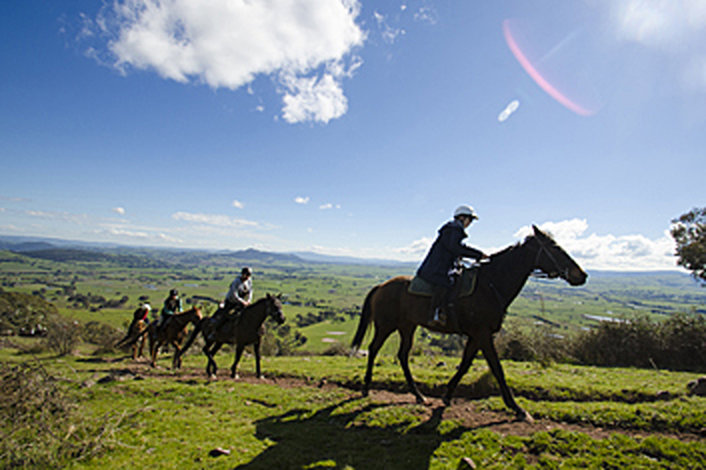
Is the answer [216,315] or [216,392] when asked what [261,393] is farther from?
[216,315]

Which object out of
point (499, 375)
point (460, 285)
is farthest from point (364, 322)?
point (499, 375)

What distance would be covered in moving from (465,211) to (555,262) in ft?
7.02

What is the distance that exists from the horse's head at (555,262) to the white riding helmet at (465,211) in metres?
1.30

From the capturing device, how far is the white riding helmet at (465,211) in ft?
22.8

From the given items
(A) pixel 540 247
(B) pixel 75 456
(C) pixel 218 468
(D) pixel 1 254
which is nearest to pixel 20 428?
(B) pixel 75 456

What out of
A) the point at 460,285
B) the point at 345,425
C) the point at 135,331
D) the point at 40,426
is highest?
the point at 460,285

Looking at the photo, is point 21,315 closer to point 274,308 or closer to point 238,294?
point 238,294

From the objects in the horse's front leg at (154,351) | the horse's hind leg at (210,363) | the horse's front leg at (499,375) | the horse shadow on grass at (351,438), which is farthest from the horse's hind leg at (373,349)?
the horse's front leg at (154,351)

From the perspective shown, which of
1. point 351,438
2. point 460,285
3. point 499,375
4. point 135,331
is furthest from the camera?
point 135,331

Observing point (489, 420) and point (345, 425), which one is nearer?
point (489, 420)

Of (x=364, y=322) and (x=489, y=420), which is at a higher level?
(x=364, y=322)

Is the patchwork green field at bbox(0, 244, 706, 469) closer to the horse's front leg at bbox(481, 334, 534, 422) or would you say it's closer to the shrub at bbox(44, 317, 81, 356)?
the horse's front leg at bbox(481, 334, 534, 422)

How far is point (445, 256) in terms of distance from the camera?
22.5 feet

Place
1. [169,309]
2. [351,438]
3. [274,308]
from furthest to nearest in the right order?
[169,309]
[274,308]
[351,438]
